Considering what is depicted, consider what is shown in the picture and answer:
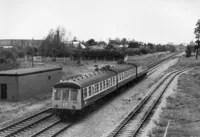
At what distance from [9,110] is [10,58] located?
25984 mm

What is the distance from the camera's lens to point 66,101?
17.5 m

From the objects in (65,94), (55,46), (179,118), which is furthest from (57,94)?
(55,46)

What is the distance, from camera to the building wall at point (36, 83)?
79.6ft

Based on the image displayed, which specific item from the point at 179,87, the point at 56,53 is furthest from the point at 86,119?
the point at 56,53

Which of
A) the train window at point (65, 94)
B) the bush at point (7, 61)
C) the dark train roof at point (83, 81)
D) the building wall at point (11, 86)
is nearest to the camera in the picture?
the train window at point (65, 94)

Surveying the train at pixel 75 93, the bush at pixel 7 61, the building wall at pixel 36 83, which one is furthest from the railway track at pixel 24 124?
the bush at pixel 7 61

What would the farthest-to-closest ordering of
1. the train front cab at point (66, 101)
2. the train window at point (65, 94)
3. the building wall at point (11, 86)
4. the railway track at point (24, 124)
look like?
the building wall at point (11, 86) < the train window at point (65, 94) < the train front cab at point (66, 101) < the railway track at point (24, 124)

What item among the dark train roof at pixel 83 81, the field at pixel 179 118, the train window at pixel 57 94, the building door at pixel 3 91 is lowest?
the field at pixel 179 118

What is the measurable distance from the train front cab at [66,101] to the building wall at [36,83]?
7439mm

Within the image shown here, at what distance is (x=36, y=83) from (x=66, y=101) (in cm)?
964

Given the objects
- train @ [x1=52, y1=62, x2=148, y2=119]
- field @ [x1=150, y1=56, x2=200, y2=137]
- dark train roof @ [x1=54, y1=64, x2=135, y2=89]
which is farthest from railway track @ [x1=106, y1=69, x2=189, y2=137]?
dark train roof @ [x1=54, y1=64, x2=135, y2=89]

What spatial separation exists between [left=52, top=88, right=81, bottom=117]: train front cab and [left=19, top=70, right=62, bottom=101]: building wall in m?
7.44

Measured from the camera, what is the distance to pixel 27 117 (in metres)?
18.1

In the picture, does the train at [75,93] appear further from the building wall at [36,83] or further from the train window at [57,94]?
the building wall at [36,83]
